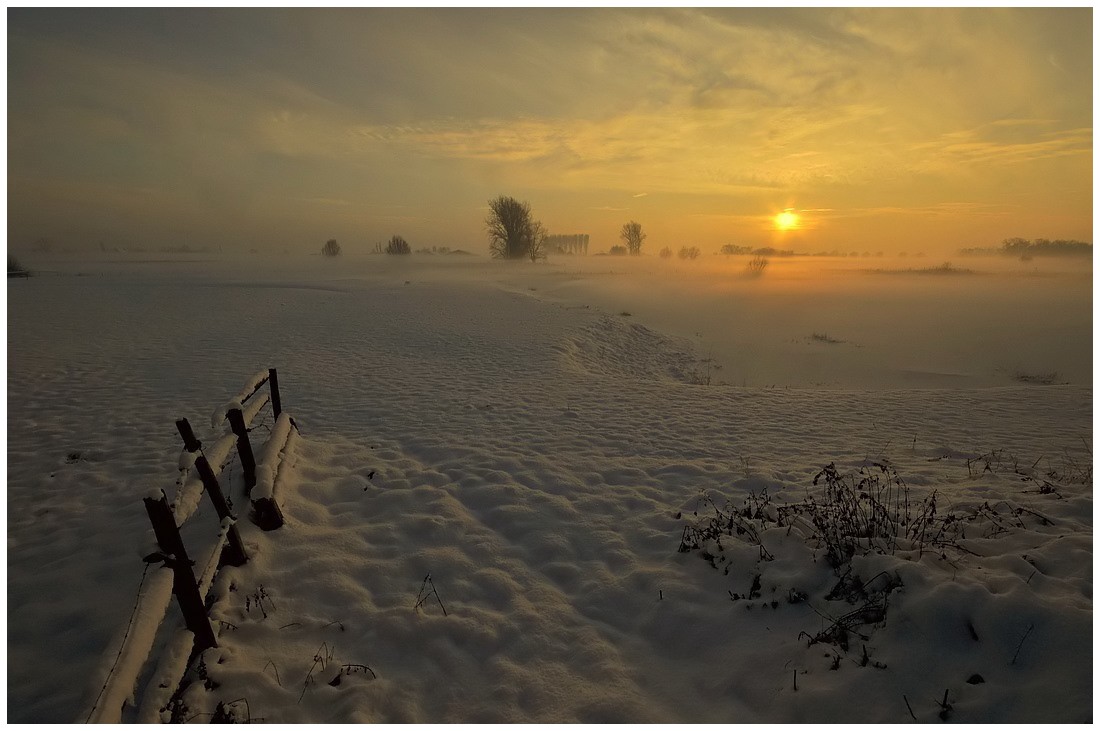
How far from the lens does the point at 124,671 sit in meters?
2.89

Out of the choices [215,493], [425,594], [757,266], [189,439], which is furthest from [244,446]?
[757,266]

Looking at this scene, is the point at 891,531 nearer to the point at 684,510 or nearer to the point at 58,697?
the point at 684,510

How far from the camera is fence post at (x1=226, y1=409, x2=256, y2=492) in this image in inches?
215

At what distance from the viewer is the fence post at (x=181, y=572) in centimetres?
329

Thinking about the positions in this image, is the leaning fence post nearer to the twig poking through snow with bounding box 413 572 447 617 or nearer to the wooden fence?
the wooden fence

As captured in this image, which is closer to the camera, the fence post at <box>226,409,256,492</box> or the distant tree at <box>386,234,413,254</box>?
the fence post at <box>226,409,256,492</box>

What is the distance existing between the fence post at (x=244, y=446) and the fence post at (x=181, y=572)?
2061 millimetres

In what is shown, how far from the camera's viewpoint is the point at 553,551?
5527 millimetres

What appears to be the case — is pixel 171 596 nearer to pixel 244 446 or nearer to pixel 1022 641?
pixel 244 446

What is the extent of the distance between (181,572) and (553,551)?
3426 millimetres

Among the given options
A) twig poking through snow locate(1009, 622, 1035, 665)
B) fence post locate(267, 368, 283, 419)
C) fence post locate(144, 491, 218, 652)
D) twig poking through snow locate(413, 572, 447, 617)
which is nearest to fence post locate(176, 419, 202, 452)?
fence post locate(144, 491, 218, 652)

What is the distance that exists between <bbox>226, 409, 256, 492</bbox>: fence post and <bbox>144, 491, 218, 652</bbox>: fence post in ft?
6.76

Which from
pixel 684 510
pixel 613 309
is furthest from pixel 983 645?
pixel 613 309

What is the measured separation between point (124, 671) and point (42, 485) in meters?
6.09
